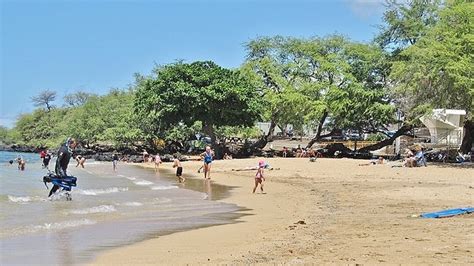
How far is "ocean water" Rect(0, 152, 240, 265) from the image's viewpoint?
9570mm

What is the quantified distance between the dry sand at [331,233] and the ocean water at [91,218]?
2.28 feet

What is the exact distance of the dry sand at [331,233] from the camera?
8086 mm

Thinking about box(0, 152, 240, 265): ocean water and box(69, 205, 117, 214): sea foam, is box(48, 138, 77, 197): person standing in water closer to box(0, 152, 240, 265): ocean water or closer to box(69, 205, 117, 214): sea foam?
box(0, 152, 240, 265): ocean water

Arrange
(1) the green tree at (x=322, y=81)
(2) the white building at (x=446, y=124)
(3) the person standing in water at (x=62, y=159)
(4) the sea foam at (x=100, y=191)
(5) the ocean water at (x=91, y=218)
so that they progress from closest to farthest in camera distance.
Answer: (5) the ocean water at (x=91, y=218), (3) the person standing in water at (x=62, y=159), (4) the sea foam at (x=100, y=191), (2) the white building at (x=446, y=124), (1) the green tree at (x=322, y=81)

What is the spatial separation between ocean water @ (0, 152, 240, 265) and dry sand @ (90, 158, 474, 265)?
Answer: 27.4 inches

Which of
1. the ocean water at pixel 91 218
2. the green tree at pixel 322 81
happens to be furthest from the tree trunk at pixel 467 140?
the ocean water at pixel 91 218

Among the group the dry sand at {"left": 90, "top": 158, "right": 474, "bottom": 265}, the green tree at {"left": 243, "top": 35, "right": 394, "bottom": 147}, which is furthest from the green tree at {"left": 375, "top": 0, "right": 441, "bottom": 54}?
the dry sand at {"left": 90, "top": 158, "right": 474, "bottom": 265}

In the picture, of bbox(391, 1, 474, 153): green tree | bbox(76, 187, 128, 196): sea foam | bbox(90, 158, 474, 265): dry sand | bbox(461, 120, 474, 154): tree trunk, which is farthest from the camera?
bbox(461, 120, 474, 154): tree trunk

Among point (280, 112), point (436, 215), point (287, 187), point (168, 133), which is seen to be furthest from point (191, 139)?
point (436, 215)

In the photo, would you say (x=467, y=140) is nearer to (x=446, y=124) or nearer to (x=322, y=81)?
(x=446, y=124)

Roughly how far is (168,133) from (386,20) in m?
25.0

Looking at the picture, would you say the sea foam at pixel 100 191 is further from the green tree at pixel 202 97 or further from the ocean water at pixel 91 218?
the green tree at pixel 202 97

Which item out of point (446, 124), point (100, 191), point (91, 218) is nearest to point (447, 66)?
point (446, 124)

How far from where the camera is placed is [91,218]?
13695mm
